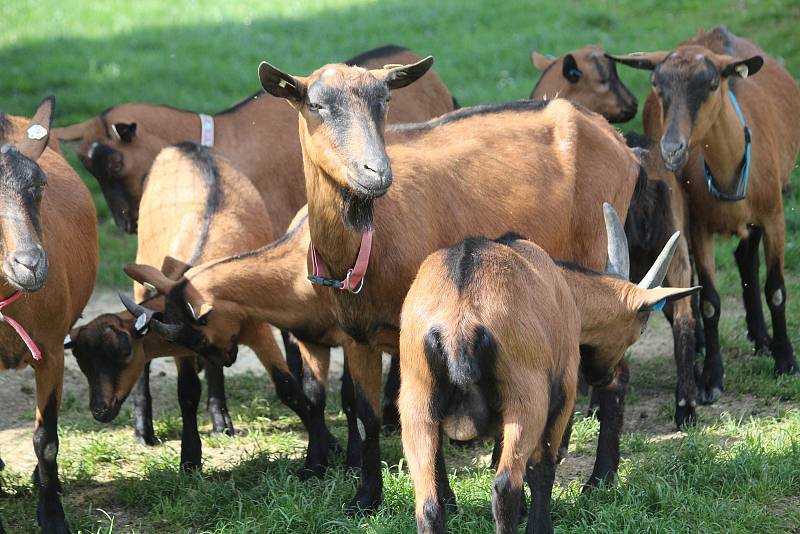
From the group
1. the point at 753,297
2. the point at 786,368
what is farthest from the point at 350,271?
the point at 753,297

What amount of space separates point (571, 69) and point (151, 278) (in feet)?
15.4

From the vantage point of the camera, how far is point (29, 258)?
5.66m

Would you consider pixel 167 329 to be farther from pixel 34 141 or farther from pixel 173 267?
pixel 34 141

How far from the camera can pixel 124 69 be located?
49.4 ft

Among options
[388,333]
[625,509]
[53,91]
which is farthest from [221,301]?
[53,91]

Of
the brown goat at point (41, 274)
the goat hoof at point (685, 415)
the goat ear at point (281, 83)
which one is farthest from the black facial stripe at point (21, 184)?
the goat hoof at point (685, 415)

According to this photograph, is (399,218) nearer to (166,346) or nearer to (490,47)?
(166,346)

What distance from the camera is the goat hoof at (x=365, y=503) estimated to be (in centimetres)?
621

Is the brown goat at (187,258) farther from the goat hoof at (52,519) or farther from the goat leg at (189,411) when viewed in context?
the goat hoof at (52,519)

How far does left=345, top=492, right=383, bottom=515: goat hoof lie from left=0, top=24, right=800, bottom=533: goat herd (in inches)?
0.5

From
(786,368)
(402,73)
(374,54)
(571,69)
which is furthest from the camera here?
(571,69)

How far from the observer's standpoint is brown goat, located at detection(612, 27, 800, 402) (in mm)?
7777

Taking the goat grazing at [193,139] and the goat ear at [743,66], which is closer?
the goat ear at [743,66]

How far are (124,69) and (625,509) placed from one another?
35.9ft
